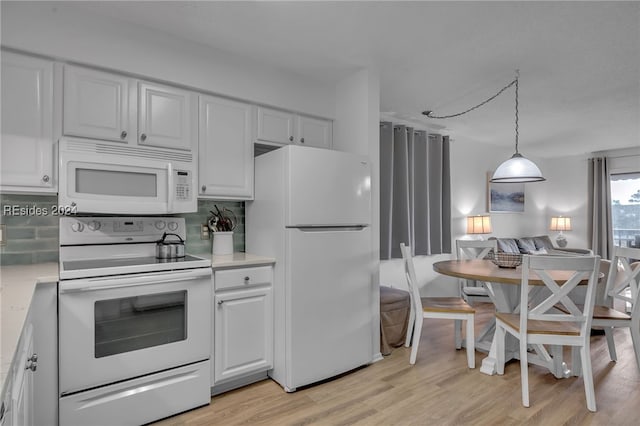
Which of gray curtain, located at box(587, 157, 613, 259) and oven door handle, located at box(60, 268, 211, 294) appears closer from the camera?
oven door handle, located at box(60, 268, 211, 294)

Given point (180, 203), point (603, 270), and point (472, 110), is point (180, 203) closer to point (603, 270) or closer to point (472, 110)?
point (472, 110)

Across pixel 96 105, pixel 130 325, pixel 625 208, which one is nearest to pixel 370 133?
pixel 96 105

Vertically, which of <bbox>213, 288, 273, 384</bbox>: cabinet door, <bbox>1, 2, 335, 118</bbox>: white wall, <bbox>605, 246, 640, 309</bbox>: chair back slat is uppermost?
<bbox>1, 2, 335, 118</bbox>: white wall

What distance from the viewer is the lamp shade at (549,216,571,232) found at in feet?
21.3

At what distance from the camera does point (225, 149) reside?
105 inches

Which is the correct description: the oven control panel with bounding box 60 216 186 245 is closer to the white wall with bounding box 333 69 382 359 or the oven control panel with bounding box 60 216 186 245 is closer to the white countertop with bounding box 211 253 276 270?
the white countertop with bounding box 211 253 276 270

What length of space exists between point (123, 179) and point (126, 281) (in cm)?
64

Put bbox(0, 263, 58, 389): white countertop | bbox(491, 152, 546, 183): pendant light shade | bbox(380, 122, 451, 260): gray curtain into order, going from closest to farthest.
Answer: bbox(0, 263, 58, 389): white countertop
bbox(491, 152, 546, 183): pendant light shade
bbox(380, 122, 451, 260): gray curtain

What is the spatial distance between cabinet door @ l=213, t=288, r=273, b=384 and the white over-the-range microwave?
706 mm

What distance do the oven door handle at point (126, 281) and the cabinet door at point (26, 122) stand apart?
26.0 inches

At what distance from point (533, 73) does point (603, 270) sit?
82.6 inches

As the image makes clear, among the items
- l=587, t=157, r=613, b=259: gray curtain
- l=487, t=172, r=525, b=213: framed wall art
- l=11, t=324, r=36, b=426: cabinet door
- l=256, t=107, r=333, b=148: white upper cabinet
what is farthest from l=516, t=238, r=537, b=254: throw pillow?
l=11, t=324, r=36, b=426: cabinet door

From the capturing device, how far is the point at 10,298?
4.53ft

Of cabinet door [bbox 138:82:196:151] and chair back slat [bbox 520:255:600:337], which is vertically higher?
cabinet door [bbox 138:82:196:151]
